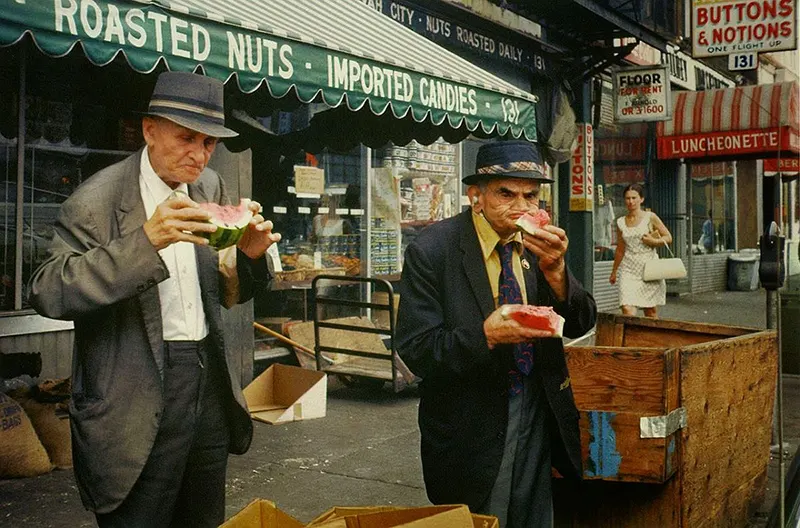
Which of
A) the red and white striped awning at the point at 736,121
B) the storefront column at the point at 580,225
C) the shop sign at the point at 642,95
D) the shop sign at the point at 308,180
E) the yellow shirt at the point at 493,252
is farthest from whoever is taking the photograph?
the red and white striped awning at the point at 736,121

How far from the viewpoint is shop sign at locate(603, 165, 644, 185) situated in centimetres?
1731

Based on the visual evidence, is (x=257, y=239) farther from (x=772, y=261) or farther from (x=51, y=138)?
(x=51, y=138)

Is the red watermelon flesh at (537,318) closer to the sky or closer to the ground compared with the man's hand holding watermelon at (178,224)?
closer to the ground

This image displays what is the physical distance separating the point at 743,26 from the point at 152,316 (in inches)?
390

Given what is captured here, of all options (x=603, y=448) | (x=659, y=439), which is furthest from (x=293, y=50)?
(x=659, y=439)

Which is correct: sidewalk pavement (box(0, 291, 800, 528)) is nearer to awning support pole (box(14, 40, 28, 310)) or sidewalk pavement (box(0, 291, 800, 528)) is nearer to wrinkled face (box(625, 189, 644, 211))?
awning support pole (box(14, 40, 28, 310))

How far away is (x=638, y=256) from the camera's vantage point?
424 inches

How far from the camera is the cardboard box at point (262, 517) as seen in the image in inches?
97.6

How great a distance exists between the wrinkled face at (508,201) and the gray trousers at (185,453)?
1.12 meters

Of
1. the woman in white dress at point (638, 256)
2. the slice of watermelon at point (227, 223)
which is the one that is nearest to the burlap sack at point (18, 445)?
the slice of watermelon at point (227, 223)

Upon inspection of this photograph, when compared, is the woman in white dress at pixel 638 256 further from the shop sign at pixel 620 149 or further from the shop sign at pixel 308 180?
the shop sign at pixel 620 149

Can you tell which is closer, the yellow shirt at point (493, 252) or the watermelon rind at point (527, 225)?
the watermelon rind at point (527, 225)

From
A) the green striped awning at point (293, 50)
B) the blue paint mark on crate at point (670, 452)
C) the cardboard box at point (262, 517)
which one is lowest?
the blue paint mark on crate at point (670, 452)

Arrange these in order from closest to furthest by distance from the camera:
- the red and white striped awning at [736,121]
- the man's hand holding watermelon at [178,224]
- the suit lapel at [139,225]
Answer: the man's hand holding watermelon at [178,224], the suit lapel at [139,225], the red and white striped awning at [736,121]
